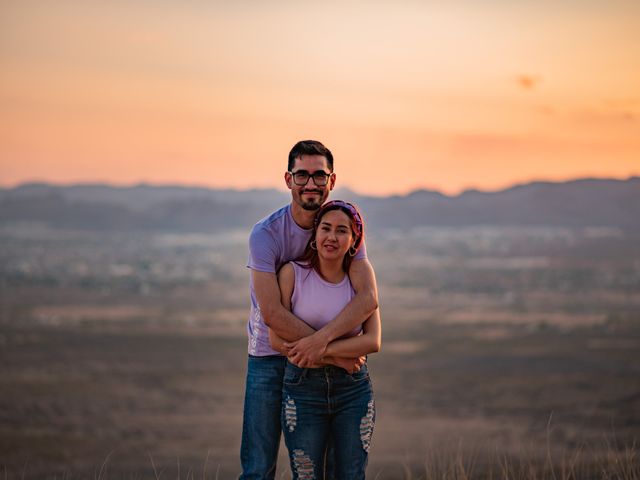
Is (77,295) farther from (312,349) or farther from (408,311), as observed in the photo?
(312,349)

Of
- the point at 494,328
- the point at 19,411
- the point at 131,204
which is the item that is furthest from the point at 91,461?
the point at 131,204

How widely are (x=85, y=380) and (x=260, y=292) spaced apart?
73.7ft

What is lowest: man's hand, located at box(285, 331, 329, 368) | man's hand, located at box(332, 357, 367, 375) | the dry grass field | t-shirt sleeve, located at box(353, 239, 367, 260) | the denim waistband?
the dry grass field

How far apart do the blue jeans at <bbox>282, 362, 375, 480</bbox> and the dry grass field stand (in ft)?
3.91

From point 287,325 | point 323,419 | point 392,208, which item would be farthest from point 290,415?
point 392,208

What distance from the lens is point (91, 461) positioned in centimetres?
1736

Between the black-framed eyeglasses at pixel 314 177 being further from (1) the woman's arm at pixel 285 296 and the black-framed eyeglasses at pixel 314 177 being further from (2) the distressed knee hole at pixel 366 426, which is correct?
(2) the distressed knee hole at pixel 366 426

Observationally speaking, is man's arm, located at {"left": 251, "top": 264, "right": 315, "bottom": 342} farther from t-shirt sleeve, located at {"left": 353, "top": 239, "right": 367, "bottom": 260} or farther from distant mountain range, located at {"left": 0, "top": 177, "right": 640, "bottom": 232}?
distant mountain range, located at {"left": 0, "top": 177, "right": 640, "bottom": 232}

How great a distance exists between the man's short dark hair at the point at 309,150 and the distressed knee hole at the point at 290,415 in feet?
3.38

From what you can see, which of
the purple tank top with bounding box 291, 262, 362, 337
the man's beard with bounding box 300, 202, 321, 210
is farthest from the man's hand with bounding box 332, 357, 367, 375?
the man's beard with bounding box 300, 202, 321, 210

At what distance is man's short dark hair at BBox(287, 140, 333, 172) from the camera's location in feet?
14.0

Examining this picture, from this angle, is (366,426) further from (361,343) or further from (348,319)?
(348,319)

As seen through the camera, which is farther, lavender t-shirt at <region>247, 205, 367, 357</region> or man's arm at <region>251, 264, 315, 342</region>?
lavender t-shirt at <region>247, 205, 367, 357</region>

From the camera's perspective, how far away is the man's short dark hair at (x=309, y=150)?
427cm
